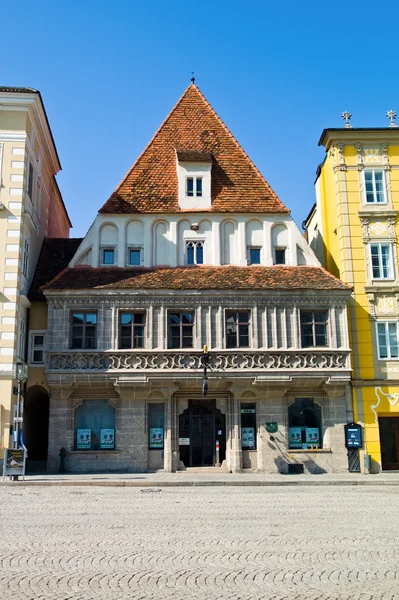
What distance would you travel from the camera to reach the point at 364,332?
29406 millimetres

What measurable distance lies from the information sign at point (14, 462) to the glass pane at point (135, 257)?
10.5m

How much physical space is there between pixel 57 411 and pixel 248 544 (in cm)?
1787

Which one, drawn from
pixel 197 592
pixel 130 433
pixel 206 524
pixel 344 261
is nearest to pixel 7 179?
pixel 130 433

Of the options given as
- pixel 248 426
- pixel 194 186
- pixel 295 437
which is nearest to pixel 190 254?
pixel 194 186

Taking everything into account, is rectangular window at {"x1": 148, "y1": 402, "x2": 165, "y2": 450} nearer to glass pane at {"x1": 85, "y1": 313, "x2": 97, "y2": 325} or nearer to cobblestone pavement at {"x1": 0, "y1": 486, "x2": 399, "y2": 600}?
glass pane at {"x1": 85, "y1": 313, "x2": 97, "y2": 325}

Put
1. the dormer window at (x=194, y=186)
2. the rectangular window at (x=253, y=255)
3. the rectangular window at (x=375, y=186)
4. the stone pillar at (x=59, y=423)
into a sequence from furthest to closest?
the dormer window at (x=194, y=186), the rectangular window at (x=375, y=186), the rectangular window at (x=253, y=255), the stone pillar at (x=59, y=423)

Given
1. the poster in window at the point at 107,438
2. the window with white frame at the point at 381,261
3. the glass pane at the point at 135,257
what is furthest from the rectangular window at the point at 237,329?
the window with white frame at the point at 381,261

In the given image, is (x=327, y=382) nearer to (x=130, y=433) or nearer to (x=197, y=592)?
(x=130, y=433)

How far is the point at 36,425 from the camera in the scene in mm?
31969

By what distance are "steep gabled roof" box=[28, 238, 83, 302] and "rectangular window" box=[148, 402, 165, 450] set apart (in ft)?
24.2

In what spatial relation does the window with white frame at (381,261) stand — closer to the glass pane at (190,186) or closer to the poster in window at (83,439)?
the glass pane at (190,186)

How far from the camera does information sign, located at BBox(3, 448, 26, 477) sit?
23.7m

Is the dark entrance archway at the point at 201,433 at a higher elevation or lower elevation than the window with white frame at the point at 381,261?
lower

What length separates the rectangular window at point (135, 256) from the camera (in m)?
30.3
